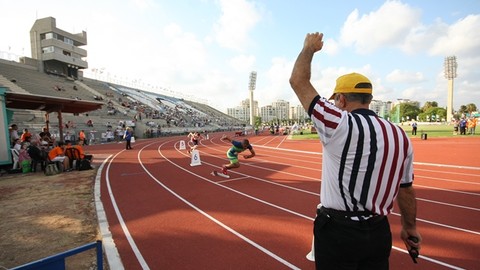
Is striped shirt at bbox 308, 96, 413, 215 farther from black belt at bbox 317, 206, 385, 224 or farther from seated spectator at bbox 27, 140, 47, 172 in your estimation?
seated spectator at bbox 27, 140, 47, 172

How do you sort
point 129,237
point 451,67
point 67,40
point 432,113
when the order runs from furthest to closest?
1. point 432,113
2. point 451,67
3. point 67,40
4. point 129,237

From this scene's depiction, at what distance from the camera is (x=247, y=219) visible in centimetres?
569

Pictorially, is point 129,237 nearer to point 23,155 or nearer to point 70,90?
point 23,155

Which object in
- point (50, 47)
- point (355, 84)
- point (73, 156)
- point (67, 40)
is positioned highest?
point (67, 40)

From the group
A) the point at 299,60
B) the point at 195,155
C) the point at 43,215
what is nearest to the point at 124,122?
the point at 195,155

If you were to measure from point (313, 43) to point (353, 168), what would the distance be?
824 mm

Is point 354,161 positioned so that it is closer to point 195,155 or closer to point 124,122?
point 195,155

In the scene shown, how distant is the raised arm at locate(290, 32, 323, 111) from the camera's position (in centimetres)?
171

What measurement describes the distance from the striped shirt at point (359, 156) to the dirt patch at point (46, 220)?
375 centimetres

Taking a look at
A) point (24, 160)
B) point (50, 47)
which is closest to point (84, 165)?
point (24, 160)

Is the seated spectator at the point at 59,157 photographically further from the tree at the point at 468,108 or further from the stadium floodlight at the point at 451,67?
the tree at the point at 468,108

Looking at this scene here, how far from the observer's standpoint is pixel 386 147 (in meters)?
1.69

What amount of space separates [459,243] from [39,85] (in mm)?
40823

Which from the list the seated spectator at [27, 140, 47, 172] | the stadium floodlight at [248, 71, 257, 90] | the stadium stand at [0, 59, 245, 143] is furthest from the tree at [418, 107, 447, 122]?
the seated spectator at [27, 140, 47, 172]
